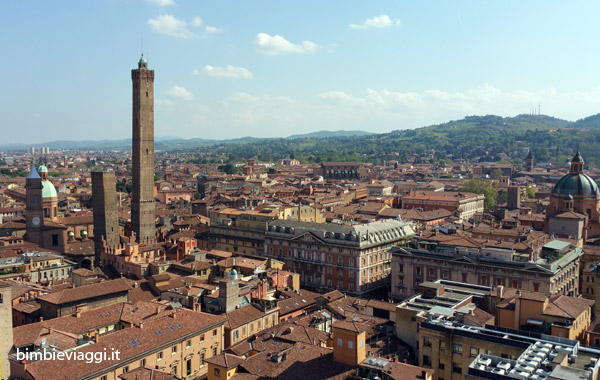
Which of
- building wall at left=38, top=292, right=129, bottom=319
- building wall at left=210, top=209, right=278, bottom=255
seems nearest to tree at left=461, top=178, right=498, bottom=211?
building wall at left=210, top=209, right=278, bottom=255

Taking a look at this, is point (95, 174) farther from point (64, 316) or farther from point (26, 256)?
point (64, 316)

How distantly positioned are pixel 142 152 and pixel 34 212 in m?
19.5

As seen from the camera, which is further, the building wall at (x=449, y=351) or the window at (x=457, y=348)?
the window at (x=457, y=348)

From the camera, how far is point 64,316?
45.1 m

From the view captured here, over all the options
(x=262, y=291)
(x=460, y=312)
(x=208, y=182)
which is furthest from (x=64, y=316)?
(x=208, y=182)

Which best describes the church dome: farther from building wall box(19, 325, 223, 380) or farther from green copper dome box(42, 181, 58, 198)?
green copper dome box(42, 181, 58, 198)

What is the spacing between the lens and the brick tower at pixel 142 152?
8456cm

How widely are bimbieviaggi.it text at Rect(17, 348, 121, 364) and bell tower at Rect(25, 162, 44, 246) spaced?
5285 cm

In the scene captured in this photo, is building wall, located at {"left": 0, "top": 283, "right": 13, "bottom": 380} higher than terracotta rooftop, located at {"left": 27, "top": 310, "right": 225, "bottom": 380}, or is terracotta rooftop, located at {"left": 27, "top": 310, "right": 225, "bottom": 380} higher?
building wall, located at {"left": 0, "top": 283, "right": 13, "bottom": 380}

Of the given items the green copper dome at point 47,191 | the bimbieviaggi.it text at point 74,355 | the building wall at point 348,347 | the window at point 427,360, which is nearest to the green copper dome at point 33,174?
the green copper dome at point 47,191

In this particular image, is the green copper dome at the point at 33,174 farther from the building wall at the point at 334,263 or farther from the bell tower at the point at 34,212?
the building wall at the point at 334,263

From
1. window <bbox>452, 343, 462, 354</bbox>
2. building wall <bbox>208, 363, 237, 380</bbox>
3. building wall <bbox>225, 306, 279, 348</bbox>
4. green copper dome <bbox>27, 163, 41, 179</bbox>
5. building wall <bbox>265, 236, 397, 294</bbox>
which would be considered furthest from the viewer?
green copper dome <bbox>27, 163, 41, 179</bbox>

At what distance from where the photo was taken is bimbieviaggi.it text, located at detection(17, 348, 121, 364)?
112 feet

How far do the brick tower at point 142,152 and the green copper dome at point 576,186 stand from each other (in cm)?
6745
